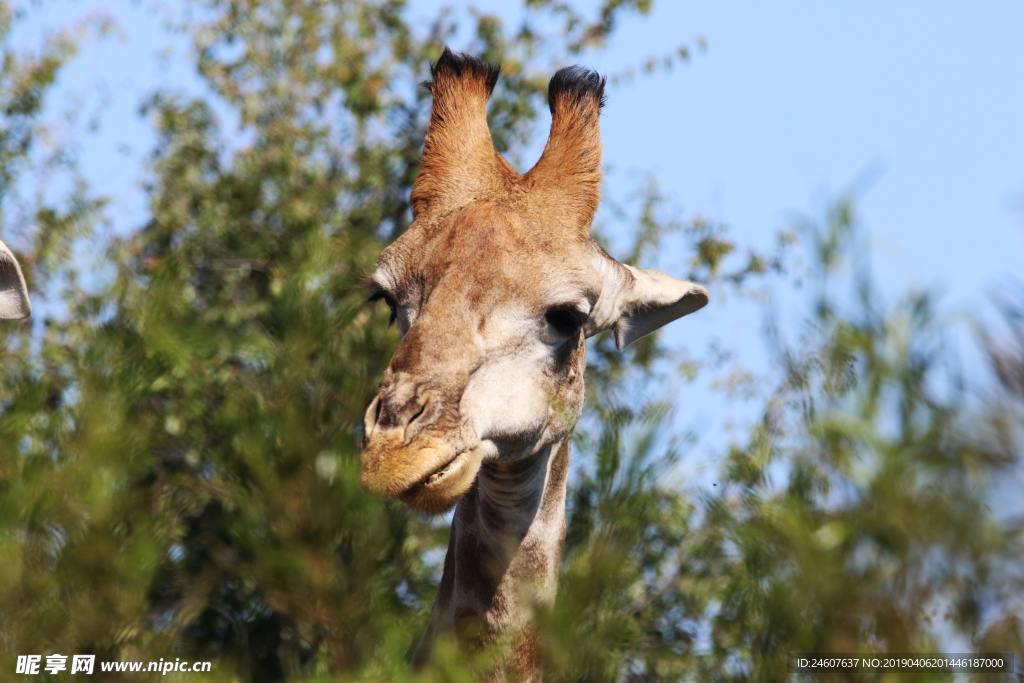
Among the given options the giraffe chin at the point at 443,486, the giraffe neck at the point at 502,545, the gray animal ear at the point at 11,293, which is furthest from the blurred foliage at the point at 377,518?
the gray animal ear at the point at 11,293

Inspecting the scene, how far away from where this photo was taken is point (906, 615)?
63.2 inches

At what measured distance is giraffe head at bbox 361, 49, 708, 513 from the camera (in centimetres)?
400

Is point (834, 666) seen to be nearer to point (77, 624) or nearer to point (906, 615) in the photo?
point (906, 615)

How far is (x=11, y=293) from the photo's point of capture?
5344 millimetres

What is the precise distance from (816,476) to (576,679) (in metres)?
0.53

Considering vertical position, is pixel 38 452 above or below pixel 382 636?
above

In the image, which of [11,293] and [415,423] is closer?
[415,423]

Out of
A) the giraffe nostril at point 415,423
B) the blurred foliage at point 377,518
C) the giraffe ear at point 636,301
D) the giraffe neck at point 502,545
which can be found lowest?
the giraffe neck at point 502,545

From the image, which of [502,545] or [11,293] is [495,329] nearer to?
[502,545]

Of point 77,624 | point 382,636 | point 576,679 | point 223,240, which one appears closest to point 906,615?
point 576,679

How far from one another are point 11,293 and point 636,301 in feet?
7.11

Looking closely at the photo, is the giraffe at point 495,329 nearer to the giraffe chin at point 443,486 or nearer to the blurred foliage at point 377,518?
the giraffe chin at point 443,486

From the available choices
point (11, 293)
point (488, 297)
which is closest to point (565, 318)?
point (488, 297)

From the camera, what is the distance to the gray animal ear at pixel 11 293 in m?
5.28
